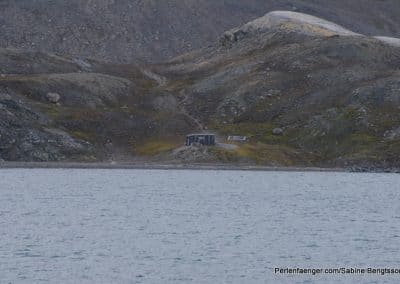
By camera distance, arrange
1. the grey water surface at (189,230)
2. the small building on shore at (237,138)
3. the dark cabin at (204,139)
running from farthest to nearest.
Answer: the small building on shore at (237,138) → the dark cabin at (204,139) → the grey water surface at (189,230)

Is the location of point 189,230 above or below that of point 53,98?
below

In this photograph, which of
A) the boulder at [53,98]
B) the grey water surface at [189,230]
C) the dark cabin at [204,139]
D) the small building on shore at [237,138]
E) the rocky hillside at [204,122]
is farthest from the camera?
the boulder at [53,98]

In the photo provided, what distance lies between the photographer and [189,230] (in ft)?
275

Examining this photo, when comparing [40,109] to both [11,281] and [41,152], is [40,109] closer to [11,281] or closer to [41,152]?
[41,152]

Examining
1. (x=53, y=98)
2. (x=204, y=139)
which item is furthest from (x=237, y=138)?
(x=53, y=98)

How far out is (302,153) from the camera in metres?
174

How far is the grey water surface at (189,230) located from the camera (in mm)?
64125

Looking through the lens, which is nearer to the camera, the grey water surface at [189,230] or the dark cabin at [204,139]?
the grey water surface at [189,230]

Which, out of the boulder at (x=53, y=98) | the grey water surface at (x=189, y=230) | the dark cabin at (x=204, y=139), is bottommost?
the grey water surface at (x=189, y=230)

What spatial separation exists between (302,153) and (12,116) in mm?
49112

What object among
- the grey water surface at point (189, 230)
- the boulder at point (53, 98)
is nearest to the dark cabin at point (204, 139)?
the grey water surface at point (189, 230)

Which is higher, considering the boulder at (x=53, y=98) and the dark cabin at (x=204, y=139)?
the boulder at (x=53, y=98)

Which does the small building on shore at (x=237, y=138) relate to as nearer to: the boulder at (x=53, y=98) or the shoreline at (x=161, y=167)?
the shoreline at (x=161, y=167)

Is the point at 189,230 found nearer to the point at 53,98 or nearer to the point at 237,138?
the point at 237,138
